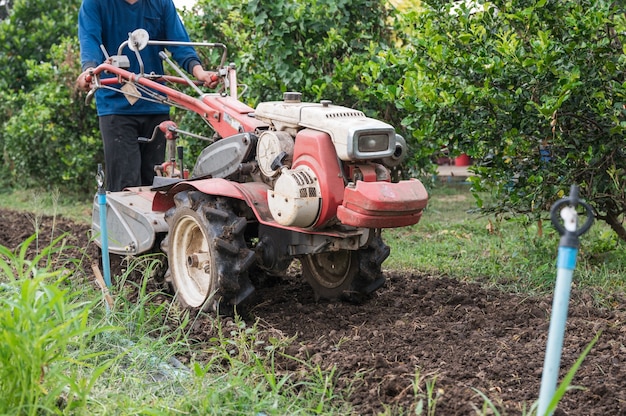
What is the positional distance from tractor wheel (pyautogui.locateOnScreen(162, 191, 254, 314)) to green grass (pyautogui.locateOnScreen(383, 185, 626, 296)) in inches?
63.1

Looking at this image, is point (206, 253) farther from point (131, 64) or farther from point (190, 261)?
point (131, 64)

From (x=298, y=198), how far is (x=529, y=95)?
67.7 inches

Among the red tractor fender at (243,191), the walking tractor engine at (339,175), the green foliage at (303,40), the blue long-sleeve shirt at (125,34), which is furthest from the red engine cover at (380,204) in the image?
the green foliage at (303,40)

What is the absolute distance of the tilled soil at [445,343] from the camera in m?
3.16

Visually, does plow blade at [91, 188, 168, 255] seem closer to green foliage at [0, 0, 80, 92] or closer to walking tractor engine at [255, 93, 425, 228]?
walking tractor engine at [255, 93, 425, 228]

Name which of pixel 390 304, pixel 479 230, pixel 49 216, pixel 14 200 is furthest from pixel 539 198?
pixel 14 200

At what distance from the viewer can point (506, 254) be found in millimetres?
5801

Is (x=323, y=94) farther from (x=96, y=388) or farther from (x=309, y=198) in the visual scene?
(x=96, y=388)

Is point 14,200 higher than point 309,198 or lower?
lower

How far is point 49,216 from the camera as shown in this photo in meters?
8.55

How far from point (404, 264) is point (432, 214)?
7.69 ft

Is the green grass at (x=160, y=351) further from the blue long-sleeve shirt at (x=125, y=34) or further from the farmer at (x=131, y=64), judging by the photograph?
the blue long-sleeve shirt at (x=125, y=34)

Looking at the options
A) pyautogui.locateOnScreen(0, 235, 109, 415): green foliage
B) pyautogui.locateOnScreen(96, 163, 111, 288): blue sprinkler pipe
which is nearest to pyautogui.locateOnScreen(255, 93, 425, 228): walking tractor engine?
pyautogui.locateOnScreen(96, 163, 111, 288): blue sprinkler pipe

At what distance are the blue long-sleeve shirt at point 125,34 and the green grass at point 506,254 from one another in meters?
1.99
